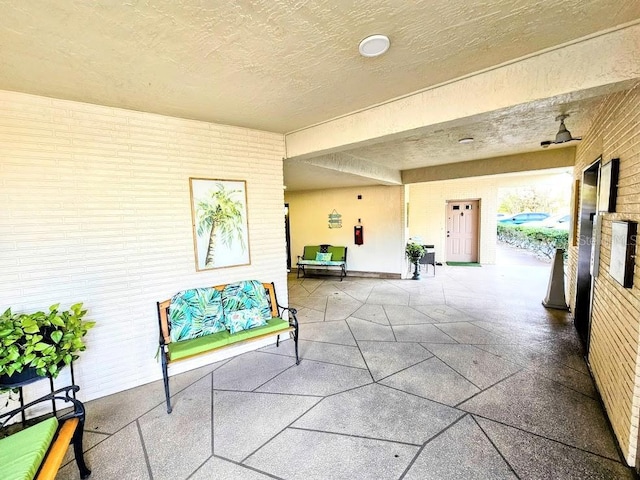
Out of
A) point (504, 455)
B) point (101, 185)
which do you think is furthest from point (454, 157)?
point (101, 185)

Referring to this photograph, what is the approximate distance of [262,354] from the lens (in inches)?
131

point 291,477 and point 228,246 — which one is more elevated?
point 228,246

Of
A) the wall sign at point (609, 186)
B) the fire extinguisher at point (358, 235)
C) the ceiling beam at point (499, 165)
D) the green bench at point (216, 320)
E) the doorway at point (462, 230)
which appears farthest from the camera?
the doorway at point (462, 230)

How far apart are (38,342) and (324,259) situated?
5909 millimetres

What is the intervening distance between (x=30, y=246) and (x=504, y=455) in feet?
12.3

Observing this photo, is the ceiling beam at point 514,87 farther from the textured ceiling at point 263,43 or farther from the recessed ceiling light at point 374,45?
the recessed ceiling light at point 374,45

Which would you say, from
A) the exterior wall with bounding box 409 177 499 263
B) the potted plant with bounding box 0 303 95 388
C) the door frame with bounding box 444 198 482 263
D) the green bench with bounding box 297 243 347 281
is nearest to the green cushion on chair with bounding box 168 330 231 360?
the potted plant with bounding box 0 303 95 388

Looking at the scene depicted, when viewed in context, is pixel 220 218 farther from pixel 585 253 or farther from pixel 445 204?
pixel 445 204

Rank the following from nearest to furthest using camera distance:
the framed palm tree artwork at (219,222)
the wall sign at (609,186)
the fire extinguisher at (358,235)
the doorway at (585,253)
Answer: the wall sign at (609,186)
the framed palm tree artwork at (219,222)
the doorway at (585,253)
the fire extinguisher at (358,235)

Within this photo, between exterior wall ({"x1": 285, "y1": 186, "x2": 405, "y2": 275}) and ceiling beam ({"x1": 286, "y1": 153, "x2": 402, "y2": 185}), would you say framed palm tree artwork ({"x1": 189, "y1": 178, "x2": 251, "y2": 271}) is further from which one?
exterior wall ({"x1": 285, "y1": 186, "x2": 405, "y2": 275})

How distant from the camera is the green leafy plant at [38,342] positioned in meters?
1.79

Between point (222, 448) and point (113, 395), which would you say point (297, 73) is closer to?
point (222, 448)

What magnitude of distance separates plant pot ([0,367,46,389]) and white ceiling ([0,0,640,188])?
202 centimetres

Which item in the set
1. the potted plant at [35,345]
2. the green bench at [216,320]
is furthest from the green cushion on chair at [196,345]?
the potted plant at [35,345]
